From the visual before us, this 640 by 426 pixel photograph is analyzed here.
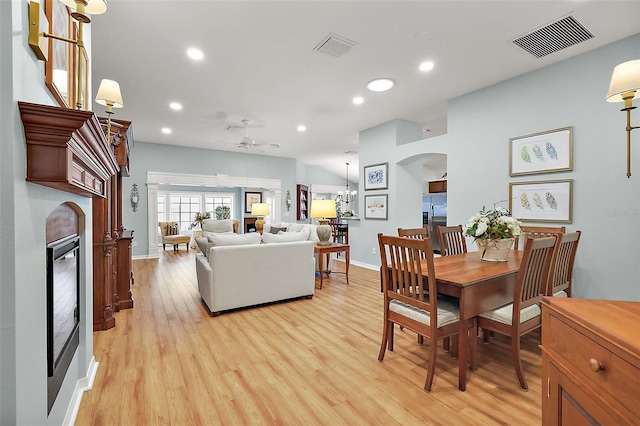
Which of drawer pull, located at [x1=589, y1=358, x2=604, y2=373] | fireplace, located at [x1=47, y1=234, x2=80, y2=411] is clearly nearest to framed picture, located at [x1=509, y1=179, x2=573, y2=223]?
drawer pull, located at [x1=589, y1=358, x2=604, y2=373]

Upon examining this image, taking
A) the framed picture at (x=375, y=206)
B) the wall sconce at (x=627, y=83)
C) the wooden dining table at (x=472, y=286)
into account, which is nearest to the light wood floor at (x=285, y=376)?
the wooden dining table at (x=472, y=286)

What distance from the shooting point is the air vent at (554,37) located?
2.70 m

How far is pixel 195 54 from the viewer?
3.18 m

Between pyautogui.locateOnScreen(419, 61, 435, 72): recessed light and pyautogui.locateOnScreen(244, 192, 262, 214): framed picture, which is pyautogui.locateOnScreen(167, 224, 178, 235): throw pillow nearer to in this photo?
pyautogui.locateOnScreen(244, 192, 262, 214): framed picture

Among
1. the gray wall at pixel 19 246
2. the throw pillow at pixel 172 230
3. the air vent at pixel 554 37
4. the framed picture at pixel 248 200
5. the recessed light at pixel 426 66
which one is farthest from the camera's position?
the framed picture at pixel 248 200

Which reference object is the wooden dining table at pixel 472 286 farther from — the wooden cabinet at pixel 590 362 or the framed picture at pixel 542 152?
the framed picture at pixel 542 152

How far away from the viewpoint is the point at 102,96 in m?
2.11

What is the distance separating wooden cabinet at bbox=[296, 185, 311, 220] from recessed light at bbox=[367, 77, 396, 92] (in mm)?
6211

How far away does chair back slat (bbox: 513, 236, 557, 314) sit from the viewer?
6.30ft

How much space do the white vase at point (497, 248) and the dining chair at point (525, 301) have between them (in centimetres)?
40

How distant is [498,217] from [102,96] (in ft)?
10.6

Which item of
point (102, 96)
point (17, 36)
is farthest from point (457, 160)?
point (17, 36)

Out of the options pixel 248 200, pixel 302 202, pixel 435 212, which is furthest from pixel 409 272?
pixel 248 200

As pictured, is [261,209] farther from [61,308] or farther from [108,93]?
[61,308]
